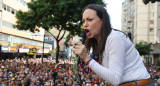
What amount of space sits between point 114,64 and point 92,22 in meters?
0.48

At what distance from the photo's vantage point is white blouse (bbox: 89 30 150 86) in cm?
193

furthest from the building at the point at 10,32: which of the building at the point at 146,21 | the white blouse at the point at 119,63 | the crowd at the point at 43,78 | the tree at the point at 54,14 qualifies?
the white blouse at the point at 119,63

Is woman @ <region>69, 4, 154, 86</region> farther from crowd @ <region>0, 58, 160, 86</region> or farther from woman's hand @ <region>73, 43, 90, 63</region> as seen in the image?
crowd @ <region>0, 58, 160, 86</region>

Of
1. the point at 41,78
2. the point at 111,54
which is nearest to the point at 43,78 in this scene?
the point at 41,78

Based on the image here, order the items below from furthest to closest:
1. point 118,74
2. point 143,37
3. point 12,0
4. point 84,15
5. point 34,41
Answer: point 34,41, point 143,37, point 12,0, point 84,15, point 118,74

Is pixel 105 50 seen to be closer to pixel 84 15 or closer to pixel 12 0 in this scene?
pixel 84 15

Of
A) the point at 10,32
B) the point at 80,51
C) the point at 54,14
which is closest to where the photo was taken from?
the point at 80,51

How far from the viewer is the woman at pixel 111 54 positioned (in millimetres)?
1941

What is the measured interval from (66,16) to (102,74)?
24316mm

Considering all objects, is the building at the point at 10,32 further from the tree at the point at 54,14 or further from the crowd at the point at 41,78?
the crowd at the point at 41,78

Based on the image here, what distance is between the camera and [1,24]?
138 feet

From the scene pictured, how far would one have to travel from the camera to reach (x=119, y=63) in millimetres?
1941

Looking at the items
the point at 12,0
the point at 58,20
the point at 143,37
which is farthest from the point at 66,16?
the point at 143,37

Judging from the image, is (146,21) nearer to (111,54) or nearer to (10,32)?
(10,32)
